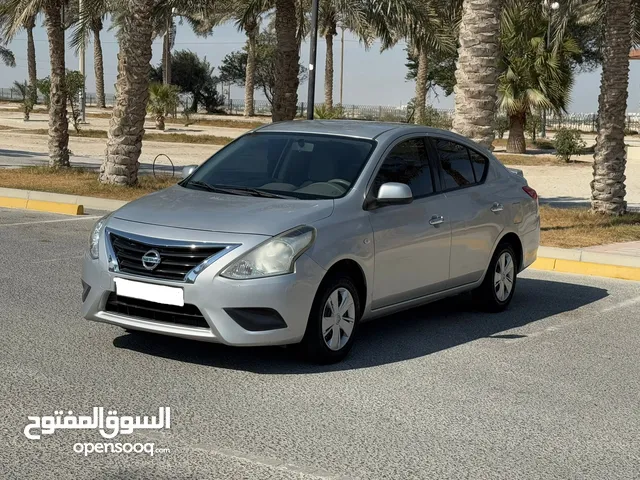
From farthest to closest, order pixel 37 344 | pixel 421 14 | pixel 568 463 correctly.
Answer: pixel 421 14
pixel 37 344
pixel 568 463

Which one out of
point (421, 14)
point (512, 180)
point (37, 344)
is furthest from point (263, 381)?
point (421, 14)

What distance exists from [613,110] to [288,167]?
9.88 metres

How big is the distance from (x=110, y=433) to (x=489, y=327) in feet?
13.6

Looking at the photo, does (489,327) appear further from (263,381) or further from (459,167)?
(263,381)

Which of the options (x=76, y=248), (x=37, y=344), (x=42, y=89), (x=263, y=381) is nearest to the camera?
(x=263, y=381)

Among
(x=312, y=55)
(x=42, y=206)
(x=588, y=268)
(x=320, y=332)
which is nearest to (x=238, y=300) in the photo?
(x=320, y=332)

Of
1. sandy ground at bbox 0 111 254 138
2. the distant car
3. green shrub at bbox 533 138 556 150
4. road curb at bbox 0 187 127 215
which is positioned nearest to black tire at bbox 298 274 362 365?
the distant car

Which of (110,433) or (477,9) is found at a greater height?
(477,9)

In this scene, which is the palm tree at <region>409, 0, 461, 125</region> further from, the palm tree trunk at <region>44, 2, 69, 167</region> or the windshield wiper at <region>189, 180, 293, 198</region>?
the windshield wiper at <region>189, 180, 293, 198</region>

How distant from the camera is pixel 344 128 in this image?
843 cm

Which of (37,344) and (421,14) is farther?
(421,14)

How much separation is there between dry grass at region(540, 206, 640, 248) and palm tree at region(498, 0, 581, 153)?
19952 millimetres

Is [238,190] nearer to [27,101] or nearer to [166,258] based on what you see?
[166,258]

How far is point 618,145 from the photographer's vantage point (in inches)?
660
